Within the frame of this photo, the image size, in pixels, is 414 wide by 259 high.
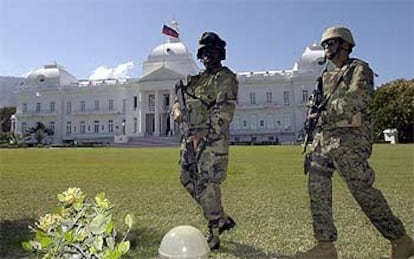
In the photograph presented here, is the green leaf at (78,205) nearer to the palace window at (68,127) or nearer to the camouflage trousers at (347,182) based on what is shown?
the camouflage trousers at (347,182)

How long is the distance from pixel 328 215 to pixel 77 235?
240cm

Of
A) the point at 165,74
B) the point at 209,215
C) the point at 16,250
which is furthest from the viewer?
the point at 165,74

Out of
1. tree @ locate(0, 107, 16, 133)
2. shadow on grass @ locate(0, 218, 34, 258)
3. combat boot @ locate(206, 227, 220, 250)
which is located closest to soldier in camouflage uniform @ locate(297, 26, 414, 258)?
combat boot @ locate(206, 227, 220, 250)

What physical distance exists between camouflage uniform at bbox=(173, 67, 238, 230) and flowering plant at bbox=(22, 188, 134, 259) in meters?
2.12

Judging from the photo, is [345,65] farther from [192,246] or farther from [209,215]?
[192,246]

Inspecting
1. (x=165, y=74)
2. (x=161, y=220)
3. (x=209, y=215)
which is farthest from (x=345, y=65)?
(x=165, y=74)

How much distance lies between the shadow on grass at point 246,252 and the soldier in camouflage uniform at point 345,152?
372 millimetres

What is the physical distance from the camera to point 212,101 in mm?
4133

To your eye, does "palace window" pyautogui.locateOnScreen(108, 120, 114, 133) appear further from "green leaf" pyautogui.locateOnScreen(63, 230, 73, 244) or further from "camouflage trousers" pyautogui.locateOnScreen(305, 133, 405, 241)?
"green leaf" pyautogui.locateOnScreen(63, 230, 73, 244)

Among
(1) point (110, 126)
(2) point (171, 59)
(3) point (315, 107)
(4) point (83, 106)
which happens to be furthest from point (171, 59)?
(3) point (315, 107)

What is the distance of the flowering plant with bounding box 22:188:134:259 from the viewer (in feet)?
5.75

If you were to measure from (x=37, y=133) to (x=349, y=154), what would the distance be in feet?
217

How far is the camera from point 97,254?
5.77 feet

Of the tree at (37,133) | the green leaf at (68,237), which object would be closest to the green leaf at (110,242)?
the green leaf at (68,237)
